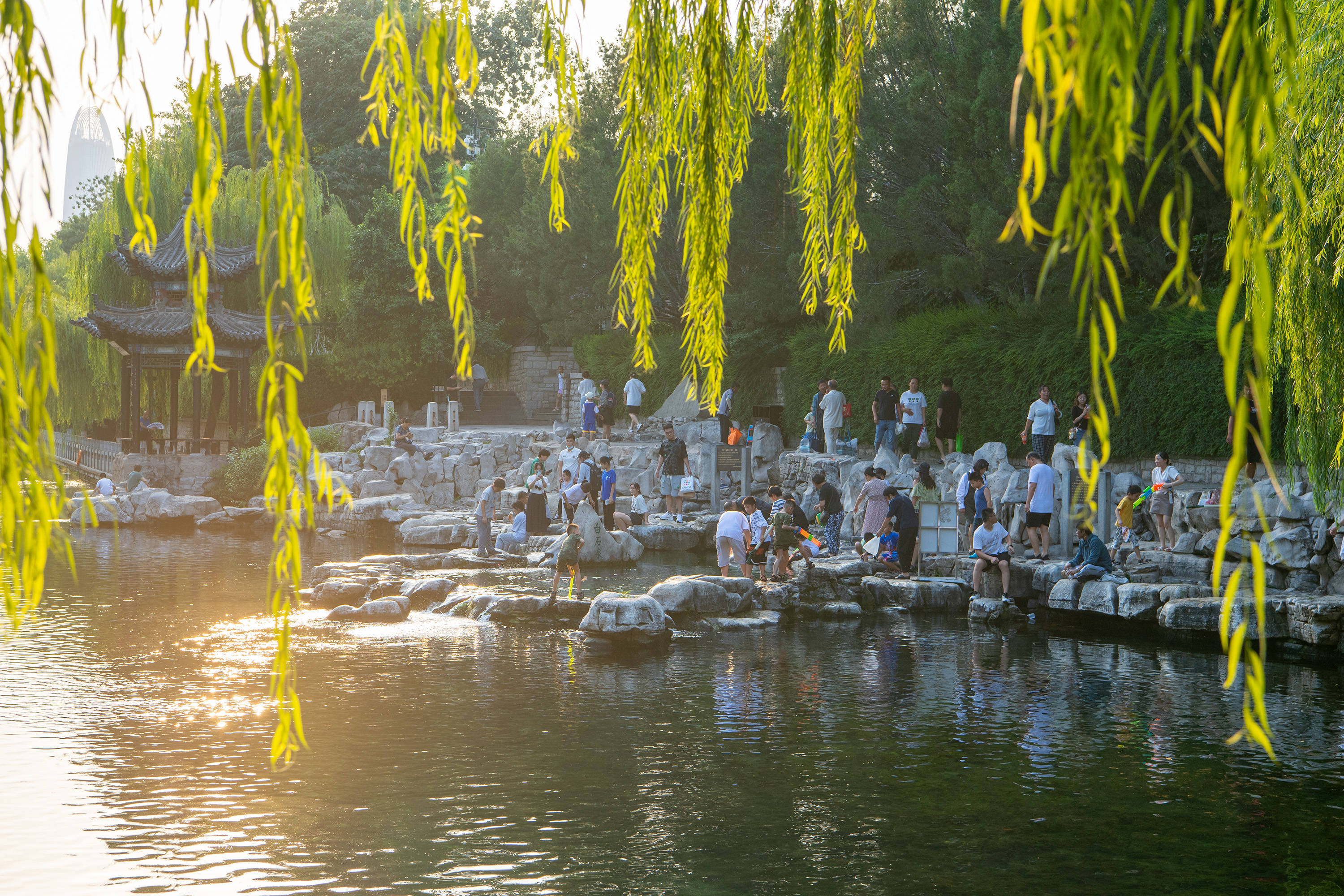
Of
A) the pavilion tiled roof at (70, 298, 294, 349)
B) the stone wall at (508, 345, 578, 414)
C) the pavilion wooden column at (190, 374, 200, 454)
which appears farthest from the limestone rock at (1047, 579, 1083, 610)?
the stone wall at (508, 345, 578, 414)

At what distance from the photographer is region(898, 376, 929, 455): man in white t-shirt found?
19.2 m

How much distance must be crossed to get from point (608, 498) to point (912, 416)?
19.3ft

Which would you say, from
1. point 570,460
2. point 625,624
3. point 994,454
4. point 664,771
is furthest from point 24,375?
point 570,460

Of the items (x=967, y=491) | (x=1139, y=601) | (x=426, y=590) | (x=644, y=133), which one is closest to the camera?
(x=644, y=133)

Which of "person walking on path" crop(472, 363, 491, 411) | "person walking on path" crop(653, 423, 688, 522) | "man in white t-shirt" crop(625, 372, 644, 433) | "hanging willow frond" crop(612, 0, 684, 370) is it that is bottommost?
"person walking on path" crop(653, 423, 688, 522)

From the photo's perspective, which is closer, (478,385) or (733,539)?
(733,539)

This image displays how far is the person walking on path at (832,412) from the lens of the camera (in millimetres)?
21609

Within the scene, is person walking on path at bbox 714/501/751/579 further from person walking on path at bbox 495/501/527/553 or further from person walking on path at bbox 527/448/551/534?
person walking on path at bbox 495/501/527/553

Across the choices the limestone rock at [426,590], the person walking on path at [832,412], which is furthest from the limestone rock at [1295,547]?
the limestone rock at [426,590]

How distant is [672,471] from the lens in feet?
73.7

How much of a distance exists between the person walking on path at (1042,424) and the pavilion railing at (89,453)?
24601mm

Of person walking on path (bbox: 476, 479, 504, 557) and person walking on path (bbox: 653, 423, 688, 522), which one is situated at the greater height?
person walking on path (bbox: 653, 423, 688, 522)

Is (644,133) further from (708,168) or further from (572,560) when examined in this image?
(572,560)

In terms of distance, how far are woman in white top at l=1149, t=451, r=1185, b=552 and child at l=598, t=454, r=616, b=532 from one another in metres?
9.36
